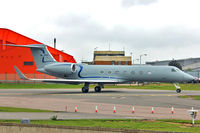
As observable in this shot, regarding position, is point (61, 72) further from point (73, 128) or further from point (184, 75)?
point (73, 128)

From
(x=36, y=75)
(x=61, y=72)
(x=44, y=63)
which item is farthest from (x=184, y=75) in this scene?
(x=36, y=75)

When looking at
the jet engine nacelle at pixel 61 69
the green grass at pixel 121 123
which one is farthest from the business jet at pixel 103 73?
the green grass at pixel 121 123

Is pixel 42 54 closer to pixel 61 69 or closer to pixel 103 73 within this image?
pixel 61 69

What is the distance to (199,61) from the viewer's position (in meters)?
160

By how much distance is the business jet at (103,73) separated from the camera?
40.0 metres

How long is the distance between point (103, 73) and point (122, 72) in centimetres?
265

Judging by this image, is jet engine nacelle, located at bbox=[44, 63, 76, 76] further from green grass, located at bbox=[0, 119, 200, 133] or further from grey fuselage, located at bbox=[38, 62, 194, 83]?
green grass, located at bbox=[0, 119, 200, 133]

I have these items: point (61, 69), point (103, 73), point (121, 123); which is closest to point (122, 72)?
point (103, 73)

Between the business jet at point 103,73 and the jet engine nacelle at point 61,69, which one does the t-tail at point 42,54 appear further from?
the jet engine nacelle at point 61,69

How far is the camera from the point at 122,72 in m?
41.4

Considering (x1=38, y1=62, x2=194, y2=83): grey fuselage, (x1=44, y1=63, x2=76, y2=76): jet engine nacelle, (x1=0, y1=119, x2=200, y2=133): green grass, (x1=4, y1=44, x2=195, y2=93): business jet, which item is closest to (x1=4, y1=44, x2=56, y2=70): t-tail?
(x1=4, y1=44, x2=195, y2=93): business jet

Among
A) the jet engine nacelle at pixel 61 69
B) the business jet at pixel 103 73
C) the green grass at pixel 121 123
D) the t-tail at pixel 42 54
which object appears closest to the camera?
the green grass at pixel 121 123

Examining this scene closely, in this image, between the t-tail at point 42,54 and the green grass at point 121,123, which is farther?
the t-tail at point 42,54

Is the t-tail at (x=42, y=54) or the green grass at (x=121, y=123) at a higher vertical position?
the t-tail at (x=42, y=54)
